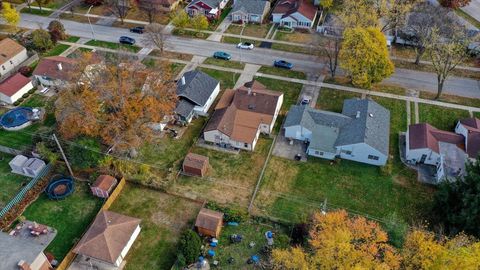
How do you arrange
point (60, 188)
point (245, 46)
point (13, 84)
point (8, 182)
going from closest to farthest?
point (60, 188)
point (8, 182)
point (13, 84)
point (245, 46)

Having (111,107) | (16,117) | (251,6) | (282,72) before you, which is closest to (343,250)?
(111,107)

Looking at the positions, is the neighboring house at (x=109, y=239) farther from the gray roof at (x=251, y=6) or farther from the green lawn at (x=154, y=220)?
the gray roof at (x=251, y=6)

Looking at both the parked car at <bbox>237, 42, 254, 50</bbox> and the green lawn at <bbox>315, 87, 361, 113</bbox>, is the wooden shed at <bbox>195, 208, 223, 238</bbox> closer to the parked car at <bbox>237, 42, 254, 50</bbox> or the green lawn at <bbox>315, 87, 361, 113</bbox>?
the green lawn at <bbox>315, 87, 361, 113</bbox>

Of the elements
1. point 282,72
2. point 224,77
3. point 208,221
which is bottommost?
point 208,221

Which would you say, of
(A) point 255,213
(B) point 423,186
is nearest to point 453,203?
(B) point 423,186

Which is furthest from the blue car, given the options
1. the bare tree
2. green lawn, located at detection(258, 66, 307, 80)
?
the bare tree

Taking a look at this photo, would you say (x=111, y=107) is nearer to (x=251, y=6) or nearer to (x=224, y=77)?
(x=224, y=77)

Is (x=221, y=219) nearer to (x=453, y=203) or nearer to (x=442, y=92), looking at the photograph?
(x=453, y=203)
